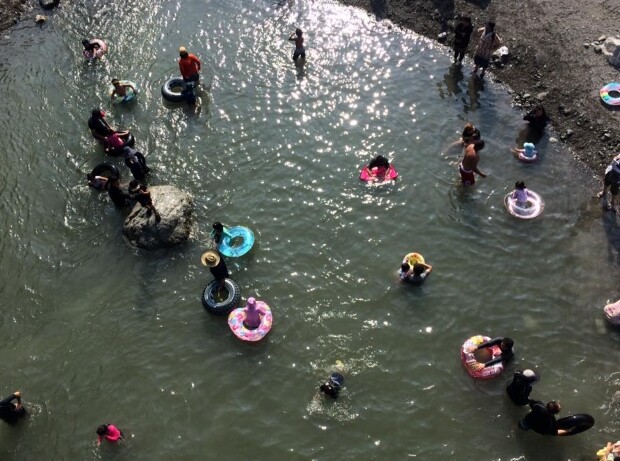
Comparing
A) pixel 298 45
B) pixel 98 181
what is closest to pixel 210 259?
pixel 98 181

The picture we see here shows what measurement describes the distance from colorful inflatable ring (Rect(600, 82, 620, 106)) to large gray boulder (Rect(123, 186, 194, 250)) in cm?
1605

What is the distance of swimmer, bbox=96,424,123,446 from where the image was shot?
1138 centimetres

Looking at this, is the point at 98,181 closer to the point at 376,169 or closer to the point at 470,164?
the point at 376,169

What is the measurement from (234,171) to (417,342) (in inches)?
354

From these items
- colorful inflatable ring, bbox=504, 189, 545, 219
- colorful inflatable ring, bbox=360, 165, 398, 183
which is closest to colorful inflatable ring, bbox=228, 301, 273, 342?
colorful inflatable ring, bbox=360, 165, 398, 183

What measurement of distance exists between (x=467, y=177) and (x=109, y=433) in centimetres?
1325

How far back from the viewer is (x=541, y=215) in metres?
15.8

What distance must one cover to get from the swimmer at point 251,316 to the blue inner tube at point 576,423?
7.98 m

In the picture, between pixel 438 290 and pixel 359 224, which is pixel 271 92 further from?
pixel 438 290

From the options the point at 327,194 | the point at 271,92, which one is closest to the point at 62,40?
the point at 271,92

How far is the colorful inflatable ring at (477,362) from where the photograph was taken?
12.4 m

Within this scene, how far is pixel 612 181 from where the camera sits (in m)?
15.2

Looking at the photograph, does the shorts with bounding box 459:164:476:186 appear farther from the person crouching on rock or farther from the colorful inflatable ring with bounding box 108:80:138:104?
the colorful inflatable ring with bounding box 108:80:138:104

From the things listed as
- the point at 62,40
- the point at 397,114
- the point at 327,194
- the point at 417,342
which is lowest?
the point at 417,342
